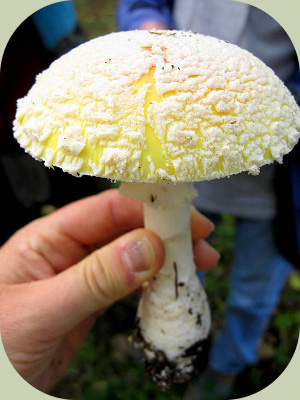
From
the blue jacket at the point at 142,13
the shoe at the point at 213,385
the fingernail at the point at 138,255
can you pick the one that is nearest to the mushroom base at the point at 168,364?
the fingernail at the point at 138,255

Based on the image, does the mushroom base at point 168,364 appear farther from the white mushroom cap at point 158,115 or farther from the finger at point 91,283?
the white mushroom cap at point 158,115

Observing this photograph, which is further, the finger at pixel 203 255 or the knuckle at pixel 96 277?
the finger at pixel 203 255

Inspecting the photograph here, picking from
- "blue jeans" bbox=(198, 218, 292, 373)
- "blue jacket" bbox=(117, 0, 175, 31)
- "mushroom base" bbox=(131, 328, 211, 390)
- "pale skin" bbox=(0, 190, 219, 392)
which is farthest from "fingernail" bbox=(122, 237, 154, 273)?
"blue jacket" bbox=(117, 0, 175, 31)

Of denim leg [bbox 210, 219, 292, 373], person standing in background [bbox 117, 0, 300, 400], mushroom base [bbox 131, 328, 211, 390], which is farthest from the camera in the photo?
denim leg [bbox 210, 219, 292, 373]

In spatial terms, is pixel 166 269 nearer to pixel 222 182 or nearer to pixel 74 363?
pixel 222 182

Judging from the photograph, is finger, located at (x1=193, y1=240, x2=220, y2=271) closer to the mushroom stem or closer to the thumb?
the mushroom stem

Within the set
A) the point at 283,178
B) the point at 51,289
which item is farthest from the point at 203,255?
the point at 51,289
